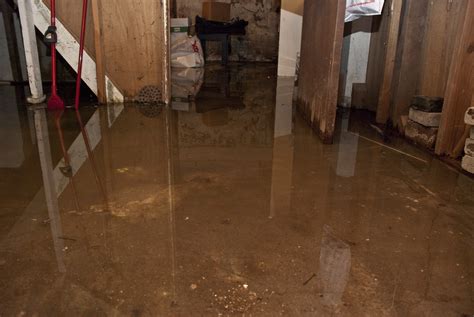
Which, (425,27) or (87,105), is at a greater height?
(425,27)

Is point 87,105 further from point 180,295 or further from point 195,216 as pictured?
point 180,295

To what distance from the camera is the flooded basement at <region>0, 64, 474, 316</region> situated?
0.93m

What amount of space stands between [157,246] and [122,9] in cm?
232

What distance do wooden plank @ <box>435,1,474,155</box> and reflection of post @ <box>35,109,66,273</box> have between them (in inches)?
72.8

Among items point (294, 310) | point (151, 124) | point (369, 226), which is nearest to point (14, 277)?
point (294, 310)

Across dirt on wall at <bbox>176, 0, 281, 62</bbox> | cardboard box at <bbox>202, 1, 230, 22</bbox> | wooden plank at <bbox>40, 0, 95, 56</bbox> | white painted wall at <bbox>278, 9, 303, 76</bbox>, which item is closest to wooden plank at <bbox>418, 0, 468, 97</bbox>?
wooden plank at <bbox>40, 0, 95, 56</bbox>

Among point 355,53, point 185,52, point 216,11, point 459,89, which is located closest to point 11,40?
point 185,52

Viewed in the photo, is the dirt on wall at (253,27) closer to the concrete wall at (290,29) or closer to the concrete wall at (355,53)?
the concrete wall at (290,29)

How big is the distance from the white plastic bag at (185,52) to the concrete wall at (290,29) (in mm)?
1238

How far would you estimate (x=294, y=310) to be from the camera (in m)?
0.89

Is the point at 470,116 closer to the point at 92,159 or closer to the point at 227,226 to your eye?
the point at 227,226

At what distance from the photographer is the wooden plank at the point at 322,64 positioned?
2.01 meters

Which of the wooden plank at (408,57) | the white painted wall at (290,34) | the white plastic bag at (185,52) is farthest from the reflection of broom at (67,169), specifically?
→ the white painted wall at (290,34)

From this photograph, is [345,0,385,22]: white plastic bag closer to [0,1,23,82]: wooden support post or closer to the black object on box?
[0,1,23,82]: wooden support post
